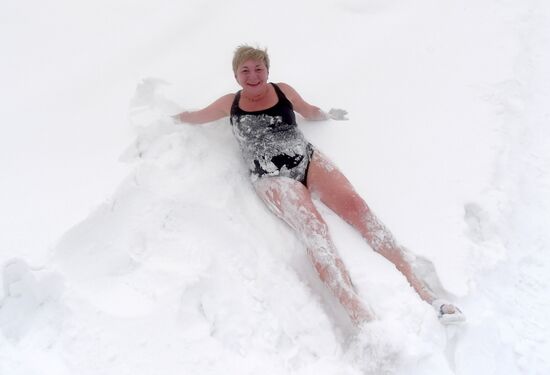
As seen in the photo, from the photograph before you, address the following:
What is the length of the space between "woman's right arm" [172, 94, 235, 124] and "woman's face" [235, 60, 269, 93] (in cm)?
13

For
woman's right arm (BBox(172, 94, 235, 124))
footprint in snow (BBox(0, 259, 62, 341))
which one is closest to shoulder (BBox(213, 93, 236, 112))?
woman's right arm (BBox(172, 94, 235, 124))

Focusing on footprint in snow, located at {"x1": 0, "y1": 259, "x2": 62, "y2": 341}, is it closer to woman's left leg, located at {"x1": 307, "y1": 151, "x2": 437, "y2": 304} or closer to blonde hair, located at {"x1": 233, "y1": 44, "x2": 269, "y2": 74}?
woman's left leg, located at {"x1": 307, "y1": 151, "x2": 437, "y2": 304}

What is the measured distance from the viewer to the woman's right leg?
161cm

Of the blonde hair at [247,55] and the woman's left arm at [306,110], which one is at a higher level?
the blonde hair at [247,55]

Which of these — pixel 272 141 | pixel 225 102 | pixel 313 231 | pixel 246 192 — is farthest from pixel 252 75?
pixel 313 231

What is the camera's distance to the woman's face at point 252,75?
2.07 metres

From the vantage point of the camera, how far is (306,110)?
235 cm

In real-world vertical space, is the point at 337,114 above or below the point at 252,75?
below

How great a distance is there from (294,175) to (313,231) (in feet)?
1.16

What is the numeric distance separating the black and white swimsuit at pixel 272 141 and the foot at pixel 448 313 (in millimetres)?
800

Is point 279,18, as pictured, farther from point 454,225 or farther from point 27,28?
point 454,225

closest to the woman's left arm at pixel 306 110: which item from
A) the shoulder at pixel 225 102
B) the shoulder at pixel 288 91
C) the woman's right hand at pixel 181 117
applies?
the shoulder at pixel 288 91

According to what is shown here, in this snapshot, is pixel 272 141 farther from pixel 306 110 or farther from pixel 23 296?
pixel 23 296

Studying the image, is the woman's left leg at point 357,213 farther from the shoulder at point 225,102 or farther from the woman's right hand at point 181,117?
the woman's right hand at point 181,117
